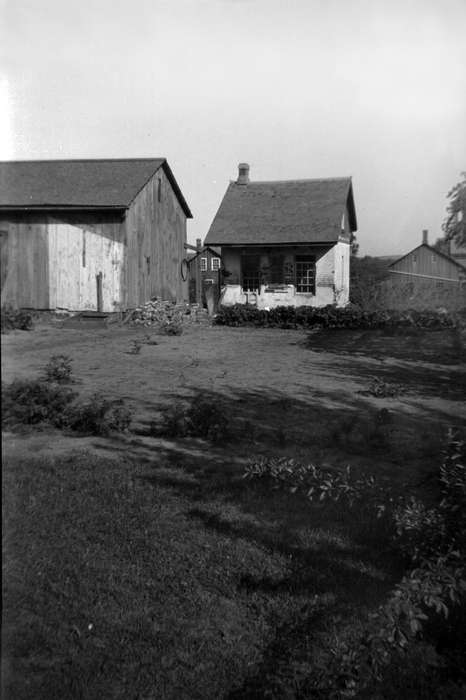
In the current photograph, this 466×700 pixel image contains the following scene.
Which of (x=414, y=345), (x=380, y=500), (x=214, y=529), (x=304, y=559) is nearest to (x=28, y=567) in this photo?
(x=214, y=529)

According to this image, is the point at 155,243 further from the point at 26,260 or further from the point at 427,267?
the point at 427,267

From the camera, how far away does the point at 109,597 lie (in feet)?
6.64

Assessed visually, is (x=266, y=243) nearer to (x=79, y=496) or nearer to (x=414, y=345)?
(x=414, y=345)

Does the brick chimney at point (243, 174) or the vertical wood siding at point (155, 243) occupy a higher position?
the brick chimney at point (243, 174)

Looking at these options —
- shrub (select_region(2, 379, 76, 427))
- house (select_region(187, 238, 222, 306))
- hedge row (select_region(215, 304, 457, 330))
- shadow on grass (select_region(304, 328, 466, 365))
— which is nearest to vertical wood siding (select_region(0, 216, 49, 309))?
shrub (select_region(2, 379, 76, 427))

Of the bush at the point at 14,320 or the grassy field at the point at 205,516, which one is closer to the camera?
the bush at the point at 14,320

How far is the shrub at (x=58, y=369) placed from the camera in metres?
1.83

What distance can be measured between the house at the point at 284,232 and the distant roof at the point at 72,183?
55 cm

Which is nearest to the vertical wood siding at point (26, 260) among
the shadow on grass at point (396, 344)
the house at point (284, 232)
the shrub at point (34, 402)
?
the shrub at point (34, 402)

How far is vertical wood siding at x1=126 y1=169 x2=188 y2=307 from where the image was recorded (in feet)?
6.07

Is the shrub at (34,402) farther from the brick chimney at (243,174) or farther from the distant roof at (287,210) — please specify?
the brick chimney at (243,174)

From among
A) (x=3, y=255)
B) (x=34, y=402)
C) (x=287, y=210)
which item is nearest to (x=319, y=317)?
(x=287, y=210)

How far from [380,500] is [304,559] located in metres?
0.42

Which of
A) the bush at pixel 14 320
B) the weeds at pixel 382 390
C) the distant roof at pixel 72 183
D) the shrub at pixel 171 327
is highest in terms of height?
the distant roof at pixel 72 183
